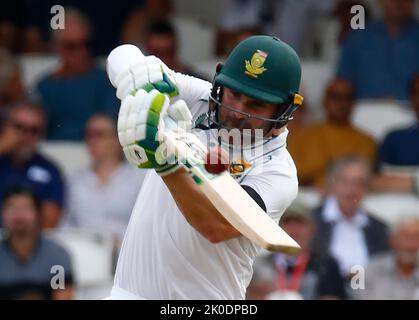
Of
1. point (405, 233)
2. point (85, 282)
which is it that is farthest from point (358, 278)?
point (85, 282)

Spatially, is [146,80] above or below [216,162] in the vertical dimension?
above

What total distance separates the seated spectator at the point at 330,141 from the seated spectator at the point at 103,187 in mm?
1308

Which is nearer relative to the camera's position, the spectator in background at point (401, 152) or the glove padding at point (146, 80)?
the glove padding at point (146, 80)

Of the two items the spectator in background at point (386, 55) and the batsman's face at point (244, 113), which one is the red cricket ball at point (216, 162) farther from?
the spectator in background at point (386, 55)

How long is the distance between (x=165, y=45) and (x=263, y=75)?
491 centimetres

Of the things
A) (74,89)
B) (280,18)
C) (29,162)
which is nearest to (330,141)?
(280,18)

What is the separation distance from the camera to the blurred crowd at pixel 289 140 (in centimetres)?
827

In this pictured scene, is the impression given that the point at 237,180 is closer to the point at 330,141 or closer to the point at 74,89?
the point at 330,141

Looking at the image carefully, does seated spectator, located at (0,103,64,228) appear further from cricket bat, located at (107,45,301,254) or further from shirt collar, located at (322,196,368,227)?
cricket bat, located at (107,45,301,254)

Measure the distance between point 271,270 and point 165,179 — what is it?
3.64 meters

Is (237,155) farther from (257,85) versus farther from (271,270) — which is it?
(271,270)

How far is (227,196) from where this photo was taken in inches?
181

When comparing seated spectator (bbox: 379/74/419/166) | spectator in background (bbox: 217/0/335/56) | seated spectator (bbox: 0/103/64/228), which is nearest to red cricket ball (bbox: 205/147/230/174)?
seated spectator (bbox: 0/103/64/228)

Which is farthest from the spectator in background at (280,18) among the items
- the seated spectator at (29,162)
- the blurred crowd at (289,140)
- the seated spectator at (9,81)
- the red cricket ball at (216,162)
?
the red cricket ball at (216,162)
